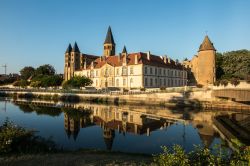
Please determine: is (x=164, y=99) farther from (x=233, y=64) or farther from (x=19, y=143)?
(x=19, y=143)

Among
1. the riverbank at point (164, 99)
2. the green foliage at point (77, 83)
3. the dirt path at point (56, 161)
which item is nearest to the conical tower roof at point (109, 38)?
the green foliage at point (77, 83)

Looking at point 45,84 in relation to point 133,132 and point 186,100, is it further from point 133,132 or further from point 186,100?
point 133,132

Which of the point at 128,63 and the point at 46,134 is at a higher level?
the point at 128,63

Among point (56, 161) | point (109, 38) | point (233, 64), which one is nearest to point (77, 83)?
point (109, 38)

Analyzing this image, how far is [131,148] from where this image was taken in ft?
43.5

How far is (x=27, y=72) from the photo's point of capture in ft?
372

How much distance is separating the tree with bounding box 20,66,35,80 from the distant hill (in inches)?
3312

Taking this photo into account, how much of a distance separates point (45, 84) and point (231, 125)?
203ft

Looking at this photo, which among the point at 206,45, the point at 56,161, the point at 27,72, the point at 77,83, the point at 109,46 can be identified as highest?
the point at 109,46

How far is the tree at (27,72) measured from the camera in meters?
113

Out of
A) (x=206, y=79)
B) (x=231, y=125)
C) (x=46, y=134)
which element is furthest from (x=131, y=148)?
(x=206, y=79)

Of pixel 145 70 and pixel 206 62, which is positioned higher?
pixel 206 62

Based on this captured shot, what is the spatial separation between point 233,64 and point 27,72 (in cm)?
9120

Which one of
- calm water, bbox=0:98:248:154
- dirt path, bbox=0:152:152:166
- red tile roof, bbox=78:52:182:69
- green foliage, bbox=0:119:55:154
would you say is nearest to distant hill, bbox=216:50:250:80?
red tile roof, bbox=78:52:182:69
